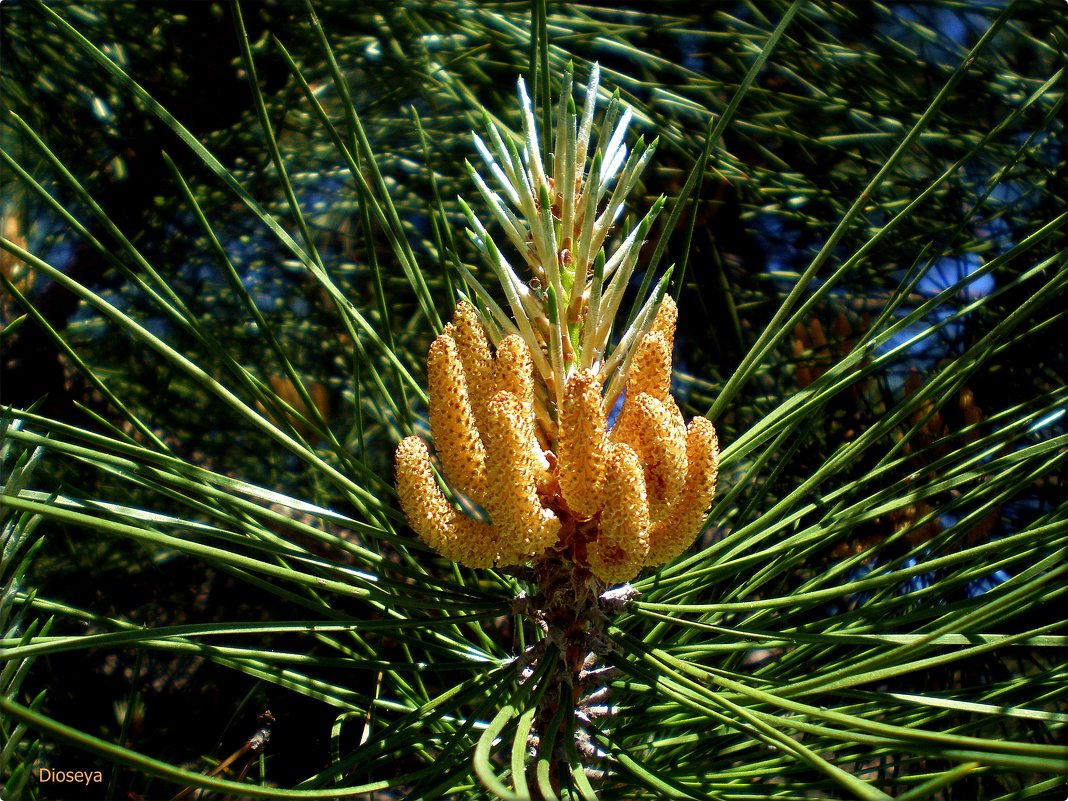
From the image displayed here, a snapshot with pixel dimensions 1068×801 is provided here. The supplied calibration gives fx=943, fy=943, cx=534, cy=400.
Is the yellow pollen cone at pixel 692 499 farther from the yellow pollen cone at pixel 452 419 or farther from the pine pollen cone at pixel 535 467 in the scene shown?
the yellow pollen cone at pixel 452 419

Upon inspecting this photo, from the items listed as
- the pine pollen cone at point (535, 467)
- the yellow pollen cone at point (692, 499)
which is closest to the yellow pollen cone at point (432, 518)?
the pine pollen cone at point (535, 467)

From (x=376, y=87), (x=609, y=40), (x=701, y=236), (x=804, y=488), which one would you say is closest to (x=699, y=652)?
(x=804, y=488)

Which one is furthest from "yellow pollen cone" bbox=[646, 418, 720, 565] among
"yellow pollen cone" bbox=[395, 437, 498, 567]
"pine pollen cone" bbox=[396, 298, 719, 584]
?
"yellow pollen cone" bbox=[395, 437, 498, 567]

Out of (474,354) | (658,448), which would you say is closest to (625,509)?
(658,448)

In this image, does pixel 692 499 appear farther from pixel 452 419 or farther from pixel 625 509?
pixel 452 419

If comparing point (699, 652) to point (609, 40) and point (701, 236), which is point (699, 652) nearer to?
point (701, 236)

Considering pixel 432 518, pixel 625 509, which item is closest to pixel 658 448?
pixel 625 509

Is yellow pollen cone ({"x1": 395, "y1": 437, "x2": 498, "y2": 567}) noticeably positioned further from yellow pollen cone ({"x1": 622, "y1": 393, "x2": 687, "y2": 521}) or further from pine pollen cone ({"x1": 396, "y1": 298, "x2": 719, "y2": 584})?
yellow pollen cone ({"x1": 622, "y1": 393, "x2": 687, "y2": 521})

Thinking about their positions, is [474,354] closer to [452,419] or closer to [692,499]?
[452,419]

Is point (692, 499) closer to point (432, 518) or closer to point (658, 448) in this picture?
point (658, 448)
